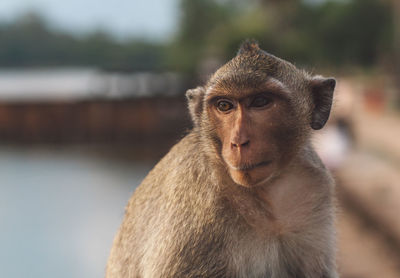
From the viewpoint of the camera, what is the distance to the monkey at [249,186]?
8.90ft

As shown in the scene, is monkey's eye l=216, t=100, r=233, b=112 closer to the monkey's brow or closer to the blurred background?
the monkey's brow

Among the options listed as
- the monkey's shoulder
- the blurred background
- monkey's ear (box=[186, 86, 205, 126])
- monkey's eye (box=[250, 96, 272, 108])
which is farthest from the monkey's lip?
the blurred background

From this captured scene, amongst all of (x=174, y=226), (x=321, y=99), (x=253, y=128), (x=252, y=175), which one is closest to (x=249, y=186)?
(x=252, y=175)

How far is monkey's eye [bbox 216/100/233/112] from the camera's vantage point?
9.26ft

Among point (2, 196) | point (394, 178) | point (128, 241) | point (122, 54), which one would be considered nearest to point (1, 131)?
point (2, 196)

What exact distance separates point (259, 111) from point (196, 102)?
565 millimetres

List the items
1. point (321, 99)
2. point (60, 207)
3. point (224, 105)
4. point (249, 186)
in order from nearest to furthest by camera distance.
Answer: point (249, 186) → point (224, 105) → point (321, 99) → point (60, 207)

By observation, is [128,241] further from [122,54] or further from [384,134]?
[122,54]

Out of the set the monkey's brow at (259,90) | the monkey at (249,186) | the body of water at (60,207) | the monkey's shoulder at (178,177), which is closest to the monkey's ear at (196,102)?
the monkey at (249,186)

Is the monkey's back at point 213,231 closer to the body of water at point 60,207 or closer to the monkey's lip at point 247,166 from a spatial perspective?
the monkey's lip at point 247,166

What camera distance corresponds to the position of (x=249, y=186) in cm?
271

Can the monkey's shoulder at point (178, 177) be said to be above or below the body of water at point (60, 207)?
above

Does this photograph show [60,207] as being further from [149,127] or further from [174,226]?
[174,226]

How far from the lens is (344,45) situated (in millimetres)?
38656
